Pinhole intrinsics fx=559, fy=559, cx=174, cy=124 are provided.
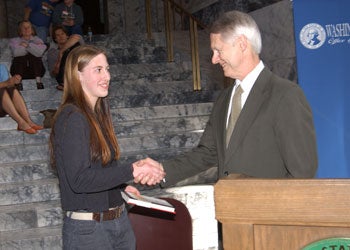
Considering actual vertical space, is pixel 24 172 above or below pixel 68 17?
below

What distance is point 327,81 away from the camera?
4953 millimetres

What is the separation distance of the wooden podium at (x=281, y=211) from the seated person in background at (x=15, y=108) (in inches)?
221

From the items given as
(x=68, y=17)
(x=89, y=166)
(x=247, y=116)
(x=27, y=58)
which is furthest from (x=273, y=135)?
(x=68, y=17)

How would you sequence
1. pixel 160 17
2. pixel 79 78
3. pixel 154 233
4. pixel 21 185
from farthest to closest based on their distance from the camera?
1. pixel 160 17
2. pixel 21 185
3. pixel 154 233
4. pixel 79 78

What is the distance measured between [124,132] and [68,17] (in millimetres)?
2434

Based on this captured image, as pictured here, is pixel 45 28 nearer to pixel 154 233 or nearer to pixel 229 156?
pixel 154 233

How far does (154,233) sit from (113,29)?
9.32 m

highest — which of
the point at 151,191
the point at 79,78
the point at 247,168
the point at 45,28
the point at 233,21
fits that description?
the point at 45,28

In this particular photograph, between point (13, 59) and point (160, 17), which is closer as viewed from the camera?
point (13, 59)

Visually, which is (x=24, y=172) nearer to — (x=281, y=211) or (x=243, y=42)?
(x=243, y=42)

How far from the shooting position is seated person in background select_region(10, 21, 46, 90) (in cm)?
764

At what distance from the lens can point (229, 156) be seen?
2.33 metres

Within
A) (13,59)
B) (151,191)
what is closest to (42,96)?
(13,59)

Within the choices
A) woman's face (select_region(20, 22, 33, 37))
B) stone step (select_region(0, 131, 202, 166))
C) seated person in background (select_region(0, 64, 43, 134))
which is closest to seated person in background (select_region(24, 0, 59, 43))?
woman's face (select_region(20, 22, 33, 37))
